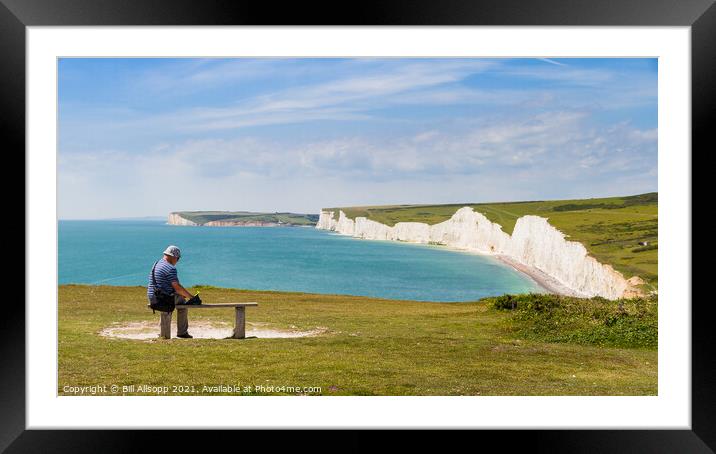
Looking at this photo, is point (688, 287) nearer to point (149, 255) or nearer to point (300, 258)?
point (149, 255)

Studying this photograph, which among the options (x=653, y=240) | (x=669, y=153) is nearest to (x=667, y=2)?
(x=669, y=153)

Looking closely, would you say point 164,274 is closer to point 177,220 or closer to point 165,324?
point 165,324

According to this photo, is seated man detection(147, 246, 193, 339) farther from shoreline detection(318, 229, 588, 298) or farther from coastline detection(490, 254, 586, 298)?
coastline detection(490, 254, 586, 298)

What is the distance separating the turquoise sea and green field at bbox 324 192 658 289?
4.50 m

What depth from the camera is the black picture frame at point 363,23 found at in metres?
4.68

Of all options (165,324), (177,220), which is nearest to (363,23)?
(165,324)

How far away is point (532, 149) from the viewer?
144 feet

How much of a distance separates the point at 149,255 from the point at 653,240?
31.1 metres

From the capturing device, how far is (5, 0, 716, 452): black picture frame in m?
4.68

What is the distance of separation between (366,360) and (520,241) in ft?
119

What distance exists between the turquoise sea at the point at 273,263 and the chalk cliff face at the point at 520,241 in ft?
Answer: 6.25

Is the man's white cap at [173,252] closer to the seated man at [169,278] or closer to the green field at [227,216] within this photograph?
the seated man at [169,278]

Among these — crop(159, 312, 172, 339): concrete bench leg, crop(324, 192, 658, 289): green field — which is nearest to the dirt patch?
crop(159, 312, 172, 339): concrete bench leg

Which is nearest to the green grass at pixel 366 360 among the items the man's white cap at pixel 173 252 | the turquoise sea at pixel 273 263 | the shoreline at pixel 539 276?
the man's white cap at pixel 173 252
